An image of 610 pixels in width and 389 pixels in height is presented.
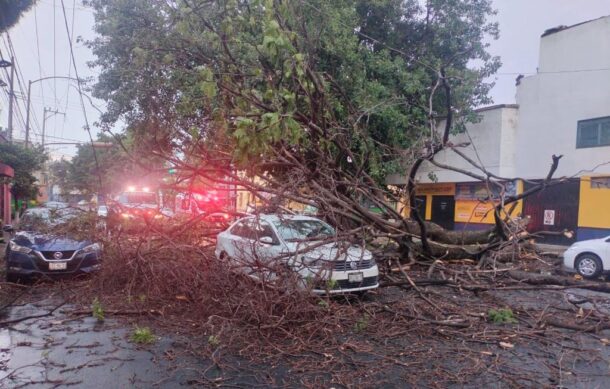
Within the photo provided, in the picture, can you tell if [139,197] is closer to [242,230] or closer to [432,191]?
[242,230]

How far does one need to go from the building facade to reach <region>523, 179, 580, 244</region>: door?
0.12 ft

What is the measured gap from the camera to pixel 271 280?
623cm

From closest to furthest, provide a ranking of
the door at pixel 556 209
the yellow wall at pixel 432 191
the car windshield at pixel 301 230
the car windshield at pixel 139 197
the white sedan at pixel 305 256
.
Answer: the white sedan at pixel 305 256, the car windshield at pixel 301 230, the door at pixel 556 209, the car windshield at pixel 139 197, the yellow wall at pixel 432 191

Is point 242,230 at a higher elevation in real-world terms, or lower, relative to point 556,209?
lower

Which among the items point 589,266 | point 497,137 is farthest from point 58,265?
point 497,137

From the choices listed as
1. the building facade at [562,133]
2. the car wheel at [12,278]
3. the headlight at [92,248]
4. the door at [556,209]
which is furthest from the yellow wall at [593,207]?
the car wheel at [12,278]

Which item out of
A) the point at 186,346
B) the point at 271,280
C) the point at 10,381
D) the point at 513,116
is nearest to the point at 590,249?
the point at 513,116

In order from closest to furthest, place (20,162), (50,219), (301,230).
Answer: (301,230)
(50,219)
(20,162)

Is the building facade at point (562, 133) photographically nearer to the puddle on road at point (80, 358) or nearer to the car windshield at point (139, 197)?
the car windshield at point (139, 197)

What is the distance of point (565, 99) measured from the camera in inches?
658

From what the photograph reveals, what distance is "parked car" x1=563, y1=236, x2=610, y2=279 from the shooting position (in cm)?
1138

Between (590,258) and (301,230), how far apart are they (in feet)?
27.1

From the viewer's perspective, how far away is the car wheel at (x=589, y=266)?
37.7 ft

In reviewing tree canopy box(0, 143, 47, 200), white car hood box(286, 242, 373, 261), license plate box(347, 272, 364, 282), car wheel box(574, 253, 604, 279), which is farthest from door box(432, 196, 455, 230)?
tree canopy box(0, 143, 47, 200)
